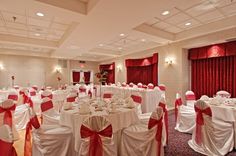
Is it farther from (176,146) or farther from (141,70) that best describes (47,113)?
(141,70)

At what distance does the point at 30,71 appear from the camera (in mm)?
10266

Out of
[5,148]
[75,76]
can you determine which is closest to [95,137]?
[5,148]

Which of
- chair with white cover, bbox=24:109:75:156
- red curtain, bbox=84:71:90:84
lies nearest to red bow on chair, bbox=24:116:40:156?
chair with white cover, bbox=24:109:75:156

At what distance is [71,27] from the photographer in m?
5.34

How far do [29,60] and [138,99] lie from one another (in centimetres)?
910

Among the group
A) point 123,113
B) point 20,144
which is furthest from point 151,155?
point 20,144

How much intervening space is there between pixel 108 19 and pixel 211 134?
143 inches

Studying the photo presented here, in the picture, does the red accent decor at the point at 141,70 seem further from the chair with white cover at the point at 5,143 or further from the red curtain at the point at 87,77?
the chair with white cover at the point at 5,143

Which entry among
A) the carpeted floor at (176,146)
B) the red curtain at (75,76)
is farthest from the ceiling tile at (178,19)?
the red curtain at (75,76)

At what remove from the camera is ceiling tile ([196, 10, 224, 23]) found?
4.61 m

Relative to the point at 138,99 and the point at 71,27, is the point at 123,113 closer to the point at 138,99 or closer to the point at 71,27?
the point at 138,99

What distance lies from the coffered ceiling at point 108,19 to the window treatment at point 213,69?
31.2 inches

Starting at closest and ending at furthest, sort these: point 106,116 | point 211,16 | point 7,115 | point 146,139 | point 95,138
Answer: point 95,138, point 146,139, point 106,116, point 7,115, point 211,16

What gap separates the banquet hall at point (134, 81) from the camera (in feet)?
8.04
